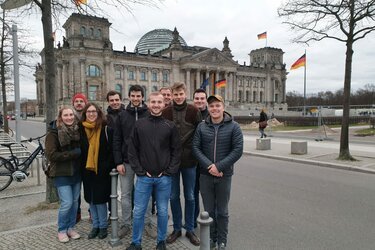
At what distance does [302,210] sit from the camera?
21.1 feet

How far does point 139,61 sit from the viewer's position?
294 feet

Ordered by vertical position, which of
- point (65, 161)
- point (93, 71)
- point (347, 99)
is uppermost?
point (93, 71)

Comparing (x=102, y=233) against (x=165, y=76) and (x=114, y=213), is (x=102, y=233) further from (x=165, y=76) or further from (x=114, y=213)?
(x=165, y=76)

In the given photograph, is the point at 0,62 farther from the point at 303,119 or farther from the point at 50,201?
the point at 303,119

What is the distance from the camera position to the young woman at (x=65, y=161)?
4.71 metres

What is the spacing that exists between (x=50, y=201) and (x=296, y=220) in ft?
17.1

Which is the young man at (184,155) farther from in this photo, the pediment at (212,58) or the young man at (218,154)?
the pediment at (212,58)

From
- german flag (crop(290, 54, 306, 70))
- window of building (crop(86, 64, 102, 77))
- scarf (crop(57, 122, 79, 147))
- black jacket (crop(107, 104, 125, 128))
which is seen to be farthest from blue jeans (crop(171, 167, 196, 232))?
window of building (crop(86, 64, 102, 77))

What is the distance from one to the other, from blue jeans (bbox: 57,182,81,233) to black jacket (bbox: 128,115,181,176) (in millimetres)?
1341

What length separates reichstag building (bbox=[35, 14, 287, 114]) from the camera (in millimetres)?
78688

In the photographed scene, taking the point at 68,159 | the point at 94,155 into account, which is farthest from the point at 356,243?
the point at 68,159

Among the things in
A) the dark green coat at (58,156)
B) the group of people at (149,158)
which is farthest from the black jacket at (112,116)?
the dark green coat at (58,156)

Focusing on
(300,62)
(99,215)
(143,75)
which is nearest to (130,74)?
(143,75)

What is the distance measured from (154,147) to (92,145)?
3.86 feet
